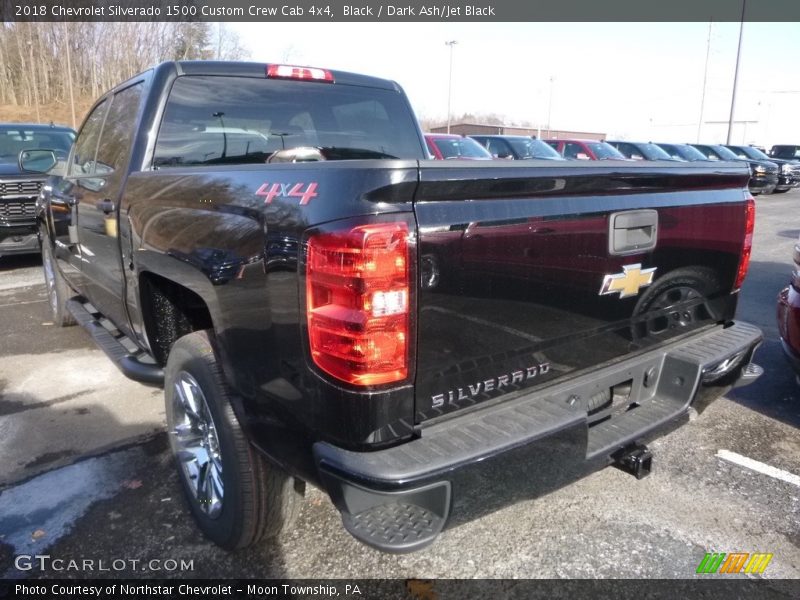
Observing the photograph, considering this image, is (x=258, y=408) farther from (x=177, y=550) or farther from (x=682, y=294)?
(x=682, y=294)

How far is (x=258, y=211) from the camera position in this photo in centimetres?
192

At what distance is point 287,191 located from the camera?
1811mm

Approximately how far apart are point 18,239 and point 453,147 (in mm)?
7799

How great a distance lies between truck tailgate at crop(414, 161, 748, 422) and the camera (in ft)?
5.81

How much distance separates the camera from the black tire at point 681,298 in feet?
8.02

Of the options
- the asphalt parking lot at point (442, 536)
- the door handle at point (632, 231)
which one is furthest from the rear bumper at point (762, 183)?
the door handle at point (632, 231)

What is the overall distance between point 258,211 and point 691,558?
2237 mm

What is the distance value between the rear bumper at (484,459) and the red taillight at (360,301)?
0.83ft

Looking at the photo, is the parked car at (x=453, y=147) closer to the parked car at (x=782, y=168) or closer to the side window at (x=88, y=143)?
the side window at (x=88, y=143)

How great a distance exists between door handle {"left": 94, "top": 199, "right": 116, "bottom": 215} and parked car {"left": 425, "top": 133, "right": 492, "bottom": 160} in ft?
28.9

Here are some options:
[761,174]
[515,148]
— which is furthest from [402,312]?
[761,174]

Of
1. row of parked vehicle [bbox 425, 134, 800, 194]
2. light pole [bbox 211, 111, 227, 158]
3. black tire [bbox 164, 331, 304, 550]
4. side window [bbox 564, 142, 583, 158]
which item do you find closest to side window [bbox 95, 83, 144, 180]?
light pole [bbox 211, 111, 227, 158]

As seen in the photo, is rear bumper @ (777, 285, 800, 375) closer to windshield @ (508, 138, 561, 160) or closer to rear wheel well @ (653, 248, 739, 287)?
rear wheel well @ (653, 248, 739, 287)

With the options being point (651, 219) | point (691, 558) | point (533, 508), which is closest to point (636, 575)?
point (691, 558)
